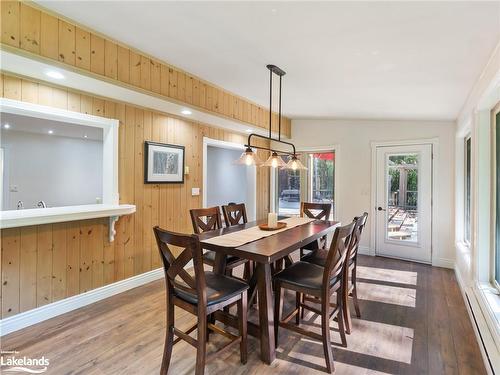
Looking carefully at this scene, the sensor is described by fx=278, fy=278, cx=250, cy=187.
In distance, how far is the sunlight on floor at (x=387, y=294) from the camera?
3.09 metres

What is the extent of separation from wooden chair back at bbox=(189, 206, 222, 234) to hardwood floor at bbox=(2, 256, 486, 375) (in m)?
0.89

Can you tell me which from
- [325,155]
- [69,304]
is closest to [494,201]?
[325,155]

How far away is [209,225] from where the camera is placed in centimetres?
314

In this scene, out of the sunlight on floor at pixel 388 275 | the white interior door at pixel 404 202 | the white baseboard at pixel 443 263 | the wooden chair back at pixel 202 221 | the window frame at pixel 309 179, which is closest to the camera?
the wooden chair back at pixel 202 221

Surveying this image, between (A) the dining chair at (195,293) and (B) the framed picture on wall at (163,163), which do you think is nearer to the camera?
(A) the dining chair at (195,293)

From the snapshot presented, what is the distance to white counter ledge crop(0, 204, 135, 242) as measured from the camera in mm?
2229

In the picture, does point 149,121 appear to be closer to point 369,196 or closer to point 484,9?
point 484,9

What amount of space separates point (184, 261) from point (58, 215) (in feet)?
4.86

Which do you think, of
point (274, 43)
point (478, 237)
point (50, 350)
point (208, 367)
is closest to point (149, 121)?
point (274, 43)

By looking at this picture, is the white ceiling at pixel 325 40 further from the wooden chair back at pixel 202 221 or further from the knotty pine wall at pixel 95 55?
the wooden chair back at pixel 202 221

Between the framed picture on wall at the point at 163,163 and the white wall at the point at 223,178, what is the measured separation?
2871 millimetres

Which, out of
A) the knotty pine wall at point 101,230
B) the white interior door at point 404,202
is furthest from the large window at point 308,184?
the knotty pine wall at point 101,230

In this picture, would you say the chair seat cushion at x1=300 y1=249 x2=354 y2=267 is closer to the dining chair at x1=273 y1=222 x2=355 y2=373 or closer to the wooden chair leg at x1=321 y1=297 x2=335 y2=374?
the dining chair at x1=273 y1=222 x2=355 y2=373

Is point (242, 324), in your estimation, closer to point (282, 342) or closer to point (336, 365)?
point (282, 342)
